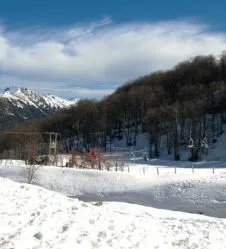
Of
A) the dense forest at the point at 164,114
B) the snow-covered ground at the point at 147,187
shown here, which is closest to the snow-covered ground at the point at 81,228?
the snow-covered ground at the point at 147,187

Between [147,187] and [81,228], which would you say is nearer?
[81,228]

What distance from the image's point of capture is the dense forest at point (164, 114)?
358 feet

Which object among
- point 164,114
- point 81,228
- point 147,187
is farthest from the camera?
point 164,114

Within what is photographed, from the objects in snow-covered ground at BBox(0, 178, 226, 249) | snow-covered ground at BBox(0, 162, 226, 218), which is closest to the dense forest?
snow-covered ground at BBox(0, 162, 226, 218)

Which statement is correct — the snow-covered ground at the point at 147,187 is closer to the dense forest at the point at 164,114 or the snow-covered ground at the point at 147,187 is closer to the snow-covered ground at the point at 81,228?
the snow-covered ground at the point at 81,228

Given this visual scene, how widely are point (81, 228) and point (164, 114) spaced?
96.7 metres

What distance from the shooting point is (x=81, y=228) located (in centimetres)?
1559

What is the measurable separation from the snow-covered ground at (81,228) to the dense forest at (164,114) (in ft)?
261

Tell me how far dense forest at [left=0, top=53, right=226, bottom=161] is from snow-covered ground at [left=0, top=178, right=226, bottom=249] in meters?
79.5

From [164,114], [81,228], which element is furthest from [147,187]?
[164,114]

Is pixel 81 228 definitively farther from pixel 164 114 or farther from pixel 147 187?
pixel 164 114

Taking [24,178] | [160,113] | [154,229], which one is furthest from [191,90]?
[154,229]

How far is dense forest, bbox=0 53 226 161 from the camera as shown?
358 ft

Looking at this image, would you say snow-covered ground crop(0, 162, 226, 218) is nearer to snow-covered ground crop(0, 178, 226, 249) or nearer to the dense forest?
snow-covered ground crop(0, 178, 226, 249)
